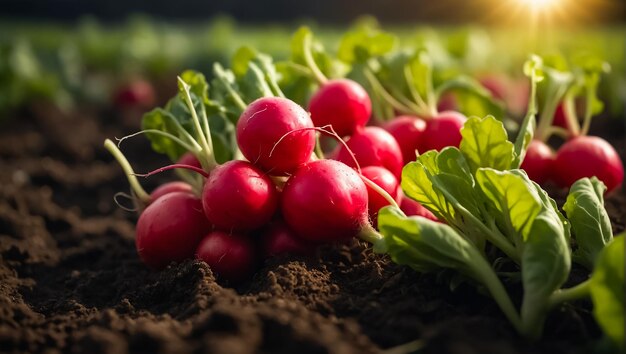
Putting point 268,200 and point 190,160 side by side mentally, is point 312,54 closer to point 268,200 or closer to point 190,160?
point 190,160

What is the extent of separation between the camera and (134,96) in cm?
801

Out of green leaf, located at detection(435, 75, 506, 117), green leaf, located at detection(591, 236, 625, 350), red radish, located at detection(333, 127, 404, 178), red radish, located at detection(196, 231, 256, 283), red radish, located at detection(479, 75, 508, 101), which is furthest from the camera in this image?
red radish, located at detection(479, 75, 508, 101)

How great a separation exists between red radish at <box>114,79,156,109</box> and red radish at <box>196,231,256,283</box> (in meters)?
5.51

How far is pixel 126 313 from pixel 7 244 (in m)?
1.29

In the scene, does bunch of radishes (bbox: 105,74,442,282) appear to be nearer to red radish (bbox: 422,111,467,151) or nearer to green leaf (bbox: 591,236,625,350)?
red radish (bbox: 422,111,467,151)

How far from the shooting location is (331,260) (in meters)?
2.74

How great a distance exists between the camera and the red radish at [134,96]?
7.98 meters

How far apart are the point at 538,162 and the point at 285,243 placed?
1.42m

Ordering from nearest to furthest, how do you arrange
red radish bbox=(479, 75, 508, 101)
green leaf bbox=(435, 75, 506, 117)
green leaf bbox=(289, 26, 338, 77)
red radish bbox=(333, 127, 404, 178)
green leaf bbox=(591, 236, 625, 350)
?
green leaf bbox=(591, 236, 625, 350) → red radish bbox=(333, 127, 404, 178) → green leaf bbox=(289, 26, 338, 77) → green leaf bbox=(435, 75, 506, 117) → red radish bbox=(479, 75, 508, 101)

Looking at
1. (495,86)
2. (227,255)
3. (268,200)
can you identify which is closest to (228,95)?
(268,200)

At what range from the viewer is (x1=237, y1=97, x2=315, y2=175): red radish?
2.68 meters

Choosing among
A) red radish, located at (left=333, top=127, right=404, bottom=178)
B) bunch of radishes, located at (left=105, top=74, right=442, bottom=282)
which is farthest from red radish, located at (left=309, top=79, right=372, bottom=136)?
bunch of radishes, located at (left=105, top=74, right=442, bottom=282)

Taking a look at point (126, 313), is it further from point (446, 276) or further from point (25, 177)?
point (25, 177)

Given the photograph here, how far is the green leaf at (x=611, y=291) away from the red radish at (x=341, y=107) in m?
1.47
